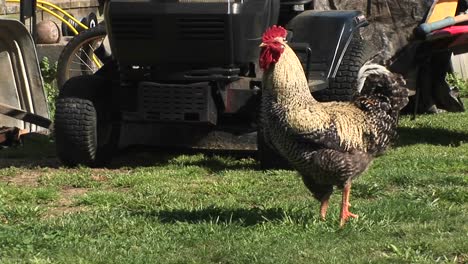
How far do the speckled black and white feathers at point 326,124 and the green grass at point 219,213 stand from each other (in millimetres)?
373

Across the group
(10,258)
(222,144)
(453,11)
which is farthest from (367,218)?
(453,11)

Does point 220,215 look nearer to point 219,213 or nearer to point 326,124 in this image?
point 219,213

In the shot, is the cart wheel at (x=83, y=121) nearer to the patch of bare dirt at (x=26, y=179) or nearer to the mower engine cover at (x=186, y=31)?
the patch of bare dirt at (x=26, y=179)

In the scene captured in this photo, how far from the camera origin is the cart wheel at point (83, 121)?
8.59 meters

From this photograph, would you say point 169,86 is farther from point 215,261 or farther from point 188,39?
point 215,261

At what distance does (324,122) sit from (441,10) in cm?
524

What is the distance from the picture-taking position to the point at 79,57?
10672 millimetres

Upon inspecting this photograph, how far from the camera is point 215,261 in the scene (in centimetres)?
525

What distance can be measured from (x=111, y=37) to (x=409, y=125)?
4.98 meters

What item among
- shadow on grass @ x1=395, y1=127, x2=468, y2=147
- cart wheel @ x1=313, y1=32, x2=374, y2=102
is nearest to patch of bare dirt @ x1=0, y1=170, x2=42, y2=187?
cart wheel @ x1=313, y1=32, x2=374, y2=102

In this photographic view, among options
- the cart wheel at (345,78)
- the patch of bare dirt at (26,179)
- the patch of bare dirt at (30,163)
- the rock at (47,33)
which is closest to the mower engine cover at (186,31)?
the cart wheel at (345,78)

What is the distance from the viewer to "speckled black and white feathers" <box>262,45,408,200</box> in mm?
5988

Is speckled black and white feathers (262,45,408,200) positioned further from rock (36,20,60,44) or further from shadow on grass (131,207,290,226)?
rock (36,20,60,44)

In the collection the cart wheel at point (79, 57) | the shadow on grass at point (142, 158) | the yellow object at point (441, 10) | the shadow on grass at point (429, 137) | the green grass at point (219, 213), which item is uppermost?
the yellow object at point (441, 10)
